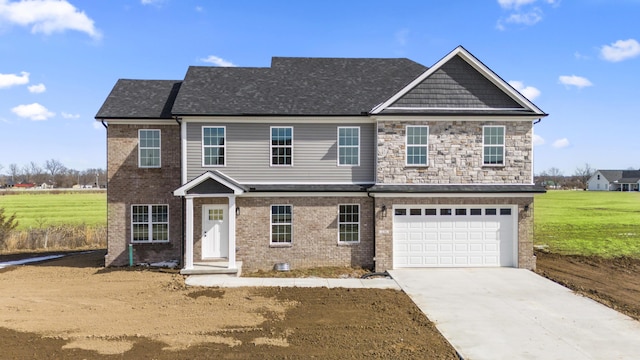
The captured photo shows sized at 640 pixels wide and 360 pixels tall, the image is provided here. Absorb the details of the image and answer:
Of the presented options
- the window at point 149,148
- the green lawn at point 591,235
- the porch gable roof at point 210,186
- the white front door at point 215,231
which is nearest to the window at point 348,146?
the porch gable roof at point 210,186

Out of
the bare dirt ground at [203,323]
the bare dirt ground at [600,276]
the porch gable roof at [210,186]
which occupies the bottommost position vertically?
the bare dirt ground at [600,276]

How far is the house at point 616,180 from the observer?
104875 millimetres

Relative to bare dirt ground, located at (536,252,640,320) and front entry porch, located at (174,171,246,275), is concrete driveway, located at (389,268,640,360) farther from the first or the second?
front entry porch, located at (174,171,246,275)

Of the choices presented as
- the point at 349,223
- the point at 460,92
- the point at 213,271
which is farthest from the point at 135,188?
the point at 460,92

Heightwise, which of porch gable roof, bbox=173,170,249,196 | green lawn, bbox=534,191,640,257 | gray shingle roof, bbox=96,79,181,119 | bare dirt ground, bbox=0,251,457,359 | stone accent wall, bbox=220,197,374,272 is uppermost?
gray shingle roof, bbox=96,79,181,119

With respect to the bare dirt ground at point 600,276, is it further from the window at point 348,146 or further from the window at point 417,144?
the window at point 348,146

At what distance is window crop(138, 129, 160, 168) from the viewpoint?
1758 cm

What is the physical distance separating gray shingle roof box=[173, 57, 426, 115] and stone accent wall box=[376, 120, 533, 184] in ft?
6.57

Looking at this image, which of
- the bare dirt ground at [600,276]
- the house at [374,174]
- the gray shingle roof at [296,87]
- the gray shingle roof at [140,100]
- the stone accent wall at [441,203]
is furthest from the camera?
the gray shingle roof at [140,100]

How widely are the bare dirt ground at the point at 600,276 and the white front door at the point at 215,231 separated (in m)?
13.1

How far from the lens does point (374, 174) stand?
16.8 m

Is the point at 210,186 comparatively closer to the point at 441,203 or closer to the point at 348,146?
the point at 348,146

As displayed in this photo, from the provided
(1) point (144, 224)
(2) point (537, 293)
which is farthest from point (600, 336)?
(1) point (144, 224)

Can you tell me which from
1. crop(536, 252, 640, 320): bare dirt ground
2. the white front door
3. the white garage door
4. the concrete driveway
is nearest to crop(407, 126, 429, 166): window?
the white garage door
